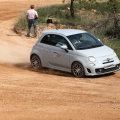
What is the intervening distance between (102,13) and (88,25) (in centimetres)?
799

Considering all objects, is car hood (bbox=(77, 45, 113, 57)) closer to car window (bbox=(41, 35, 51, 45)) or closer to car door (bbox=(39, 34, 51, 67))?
car door (bbox=(39, 34, 51, 67))

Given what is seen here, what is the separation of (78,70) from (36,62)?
2494mm

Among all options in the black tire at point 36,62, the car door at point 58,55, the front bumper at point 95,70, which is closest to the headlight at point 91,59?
the front bumper at point 95,70

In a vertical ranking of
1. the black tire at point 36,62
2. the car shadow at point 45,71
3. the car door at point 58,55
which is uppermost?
the car door at point 58,55

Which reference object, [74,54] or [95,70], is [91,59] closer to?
[95,70]

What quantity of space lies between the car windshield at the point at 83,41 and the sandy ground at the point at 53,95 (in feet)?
3.93

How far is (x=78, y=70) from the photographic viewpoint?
1667 cm

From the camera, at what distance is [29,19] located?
2725 cm

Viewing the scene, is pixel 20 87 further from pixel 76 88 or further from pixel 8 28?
pixel 8 28

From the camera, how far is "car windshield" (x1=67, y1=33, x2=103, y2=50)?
17141 millimetres

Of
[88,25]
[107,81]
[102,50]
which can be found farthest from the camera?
[88,25]

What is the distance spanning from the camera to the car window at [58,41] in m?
17.3

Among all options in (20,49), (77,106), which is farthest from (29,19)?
(77,106)

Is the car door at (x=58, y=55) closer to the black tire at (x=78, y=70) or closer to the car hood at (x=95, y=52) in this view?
the black tire at (x=78, y=70)
